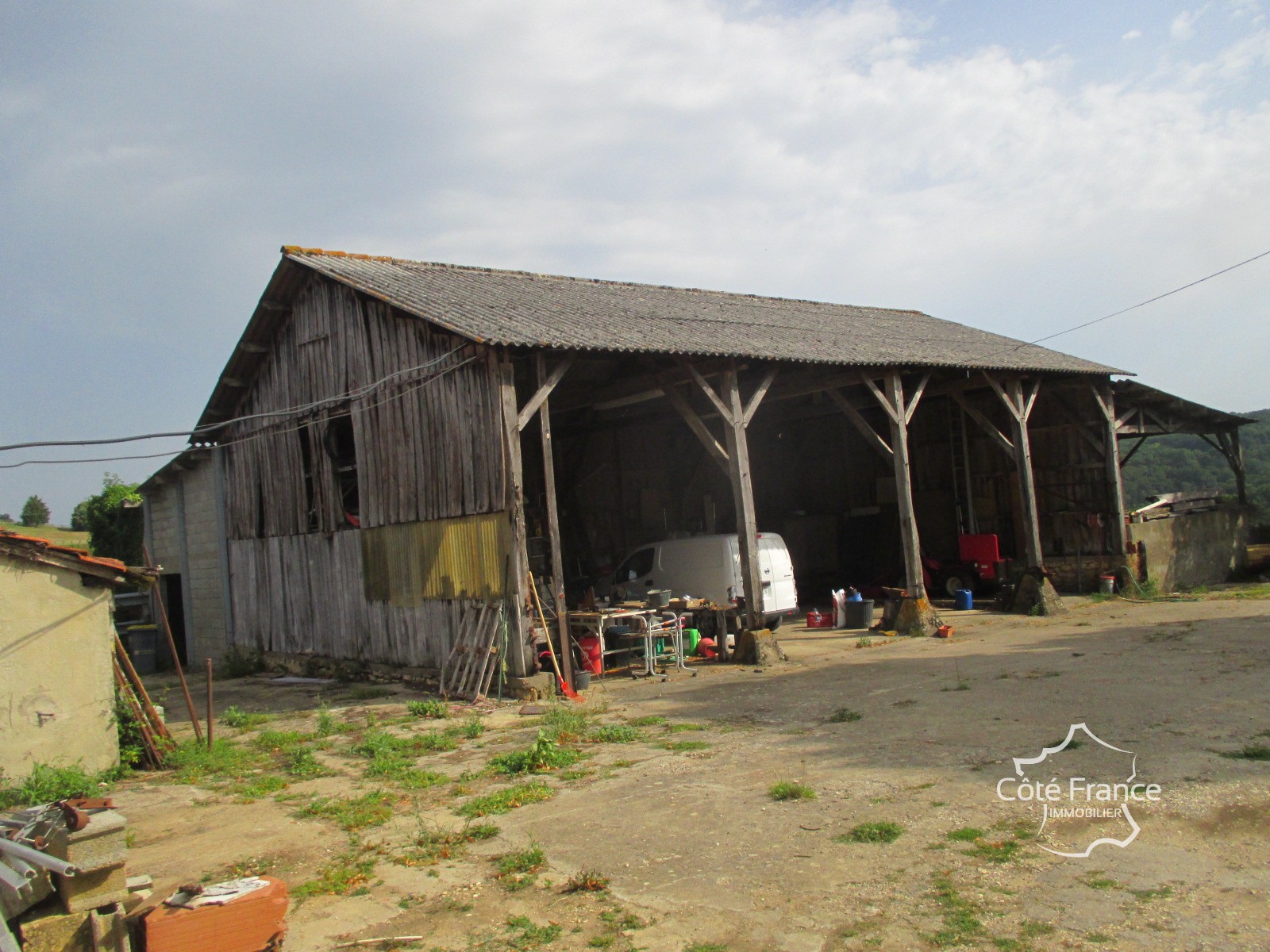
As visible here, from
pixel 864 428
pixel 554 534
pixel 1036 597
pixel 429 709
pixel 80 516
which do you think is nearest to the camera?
pixel 429 709

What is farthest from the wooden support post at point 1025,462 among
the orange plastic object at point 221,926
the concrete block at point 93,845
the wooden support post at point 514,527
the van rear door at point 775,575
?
the concrete block at point 93,845

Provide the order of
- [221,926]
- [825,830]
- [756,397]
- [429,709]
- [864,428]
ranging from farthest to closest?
[864,428], [756,397], [429,709], [825,830], [221,926]

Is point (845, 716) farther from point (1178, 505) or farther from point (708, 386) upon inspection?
point (1178, 505)

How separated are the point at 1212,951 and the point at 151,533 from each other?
20.3 meters

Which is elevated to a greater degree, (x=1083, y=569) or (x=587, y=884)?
(x=1083, y=569)

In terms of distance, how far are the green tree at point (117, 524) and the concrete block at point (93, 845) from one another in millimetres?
20248

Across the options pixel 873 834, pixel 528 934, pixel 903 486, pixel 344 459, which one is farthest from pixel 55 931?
pixel 903 486

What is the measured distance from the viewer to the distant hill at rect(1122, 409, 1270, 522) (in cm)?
4012

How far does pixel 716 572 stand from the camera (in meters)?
14.5

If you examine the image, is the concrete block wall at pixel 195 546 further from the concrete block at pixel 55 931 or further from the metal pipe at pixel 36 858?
the metal pipe at pixel 36 858

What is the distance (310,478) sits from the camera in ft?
48.3

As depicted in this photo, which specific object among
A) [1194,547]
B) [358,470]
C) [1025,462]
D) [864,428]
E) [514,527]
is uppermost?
[864,428]

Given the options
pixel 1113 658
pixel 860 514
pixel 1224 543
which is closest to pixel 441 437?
pixel 1113 658

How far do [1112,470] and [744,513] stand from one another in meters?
11.0
